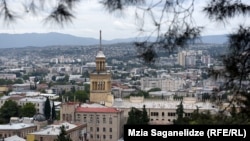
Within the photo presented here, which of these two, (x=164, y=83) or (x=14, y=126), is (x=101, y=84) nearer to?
(x=14, y=126)

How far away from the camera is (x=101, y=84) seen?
30.0 m

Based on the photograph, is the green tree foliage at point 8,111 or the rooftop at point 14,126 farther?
the green tree foliage at point 8,111

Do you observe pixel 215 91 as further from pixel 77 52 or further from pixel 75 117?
pixel 77 52

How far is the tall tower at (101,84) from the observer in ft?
98.1

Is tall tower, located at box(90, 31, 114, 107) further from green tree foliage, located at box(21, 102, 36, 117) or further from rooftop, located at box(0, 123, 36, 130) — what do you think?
rooftop, located at box(0, 123, 36, 130)

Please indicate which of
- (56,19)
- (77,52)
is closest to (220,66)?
(56,19)

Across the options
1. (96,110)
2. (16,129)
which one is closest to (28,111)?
(96,110)

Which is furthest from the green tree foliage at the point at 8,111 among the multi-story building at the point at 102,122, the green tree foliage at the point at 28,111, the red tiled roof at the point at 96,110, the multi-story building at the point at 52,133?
the multi-story building at the point at 52,133

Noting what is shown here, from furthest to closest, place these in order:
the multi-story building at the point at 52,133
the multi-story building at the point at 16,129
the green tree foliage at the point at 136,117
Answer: the multi-story building at the point at 16,129 → the green tree foliage at the point at 136,117 → the multi-story building at the point at 52,133

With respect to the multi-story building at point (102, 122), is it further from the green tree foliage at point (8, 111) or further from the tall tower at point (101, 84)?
the green tree foliage at point (8, 111)

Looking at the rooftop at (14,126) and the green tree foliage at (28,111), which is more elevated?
the rooftop at (14,126)

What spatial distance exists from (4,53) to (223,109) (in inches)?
6151

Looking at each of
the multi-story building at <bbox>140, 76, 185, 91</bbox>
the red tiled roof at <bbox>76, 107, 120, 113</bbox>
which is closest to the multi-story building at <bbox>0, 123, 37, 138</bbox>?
the red tiled roof at <bbox>76, 107, 120, 113</bbox>

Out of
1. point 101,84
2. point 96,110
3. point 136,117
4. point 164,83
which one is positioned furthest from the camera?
point 164,83
